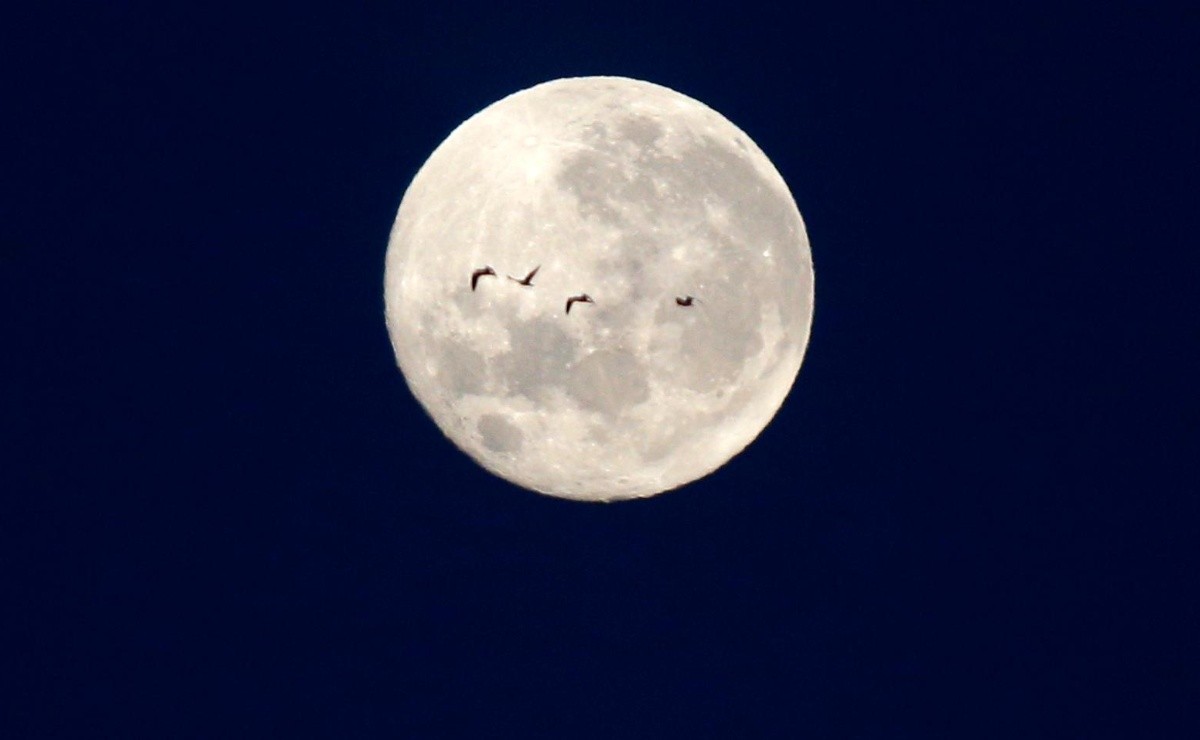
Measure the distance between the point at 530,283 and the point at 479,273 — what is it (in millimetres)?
418

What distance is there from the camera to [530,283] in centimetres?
824

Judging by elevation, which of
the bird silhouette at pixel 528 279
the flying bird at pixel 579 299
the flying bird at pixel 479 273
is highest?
the flying bird at pixel 479 273

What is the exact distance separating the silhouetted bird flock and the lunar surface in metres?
0.01

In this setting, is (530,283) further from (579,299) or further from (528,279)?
(579,299)

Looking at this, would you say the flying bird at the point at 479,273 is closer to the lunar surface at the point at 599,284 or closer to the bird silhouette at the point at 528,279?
the lunar surface at the point at 599,284

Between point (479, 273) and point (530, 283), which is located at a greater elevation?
point (479, 273)

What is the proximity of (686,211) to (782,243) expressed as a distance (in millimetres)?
1021

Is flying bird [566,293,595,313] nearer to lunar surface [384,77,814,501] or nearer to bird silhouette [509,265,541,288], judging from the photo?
lunar surface [384,77,814,501]

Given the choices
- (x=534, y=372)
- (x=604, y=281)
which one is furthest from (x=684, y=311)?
(x=534, y=372)

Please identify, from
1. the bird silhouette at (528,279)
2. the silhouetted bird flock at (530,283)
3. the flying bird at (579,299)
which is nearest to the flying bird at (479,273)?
the silhouetted bird flock at (530,283)

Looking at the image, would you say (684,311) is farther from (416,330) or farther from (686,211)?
(416,330)

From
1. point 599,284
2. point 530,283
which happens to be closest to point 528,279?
point 530,283

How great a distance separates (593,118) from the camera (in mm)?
8742

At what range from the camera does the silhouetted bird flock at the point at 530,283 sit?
324 inches
